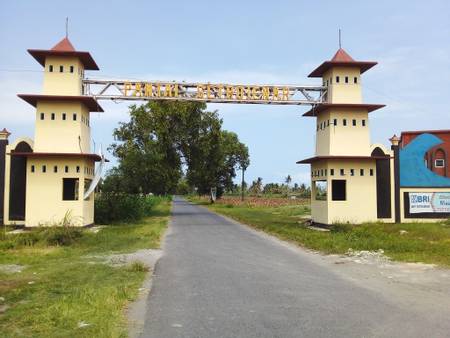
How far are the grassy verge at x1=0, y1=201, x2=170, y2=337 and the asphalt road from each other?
2.06 ft

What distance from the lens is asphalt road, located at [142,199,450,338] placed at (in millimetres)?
7125

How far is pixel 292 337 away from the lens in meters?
6.73

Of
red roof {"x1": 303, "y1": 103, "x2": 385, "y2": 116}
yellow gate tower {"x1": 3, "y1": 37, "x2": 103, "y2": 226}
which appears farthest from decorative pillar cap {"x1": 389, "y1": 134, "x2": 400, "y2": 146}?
yellow gate tower {"x1": 3, "y1": 37, "x2": 103, "y2": 226}

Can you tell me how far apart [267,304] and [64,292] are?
4.10 m

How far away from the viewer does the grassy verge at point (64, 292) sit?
7.18 meters

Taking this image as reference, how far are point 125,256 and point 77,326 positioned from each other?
8099 millimetres

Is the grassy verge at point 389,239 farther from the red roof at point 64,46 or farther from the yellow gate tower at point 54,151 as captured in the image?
the red roof at point 64,46

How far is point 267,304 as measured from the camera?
8742 mm

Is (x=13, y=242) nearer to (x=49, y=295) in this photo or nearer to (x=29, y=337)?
(x=49, y=295)

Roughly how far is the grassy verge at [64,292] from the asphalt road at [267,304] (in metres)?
0.63

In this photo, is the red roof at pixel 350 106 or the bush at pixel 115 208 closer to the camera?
the red roof at pixel 350 106

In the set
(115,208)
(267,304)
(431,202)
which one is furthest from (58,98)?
(431,202)

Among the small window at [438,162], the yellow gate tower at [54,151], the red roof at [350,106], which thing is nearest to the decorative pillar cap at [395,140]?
the red roof at [350,106]

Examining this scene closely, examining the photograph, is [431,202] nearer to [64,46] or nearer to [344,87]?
[344,87]
